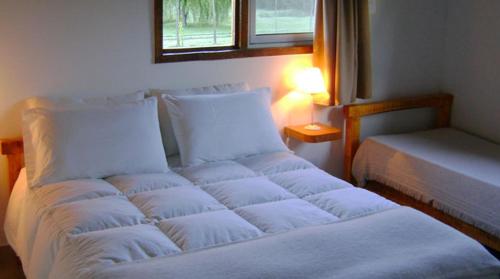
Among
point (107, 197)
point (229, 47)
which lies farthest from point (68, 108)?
point (229, 47)

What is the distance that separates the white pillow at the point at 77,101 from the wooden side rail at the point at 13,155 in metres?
0.20

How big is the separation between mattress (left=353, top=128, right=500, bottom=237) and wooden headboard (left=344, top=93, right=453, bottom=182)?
74 mm

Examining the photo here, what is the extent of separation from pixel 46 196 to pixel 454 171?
7.20ft

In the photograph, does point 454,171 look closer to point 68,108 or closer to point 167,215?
point 167,215

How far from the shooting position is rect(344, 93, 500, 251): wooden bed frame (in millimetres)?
3953

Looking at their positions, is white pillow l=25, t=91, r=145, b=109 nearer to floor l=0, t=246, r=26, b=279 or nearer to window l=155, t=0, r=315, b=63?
window l=155, t=0, r=315, b=63

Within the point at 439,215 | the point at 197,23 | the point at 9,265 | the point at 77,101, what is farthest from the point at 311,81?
the point at 9,265

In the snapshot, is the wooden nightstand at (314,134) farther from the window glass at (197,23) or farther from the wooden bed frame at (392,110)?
the window glass at (197,23)

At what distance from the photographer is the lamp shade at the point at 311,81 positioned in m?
4.02

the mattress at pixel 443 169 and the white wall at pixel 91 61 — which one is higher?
the white wall at pixel 91 61

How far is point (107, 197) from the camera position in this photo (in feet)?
9.71

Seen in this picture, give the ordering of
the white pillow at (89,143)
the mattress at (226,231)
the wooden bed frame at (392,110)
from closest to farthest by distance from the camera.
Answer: the mattress at (226,231) < the white pillow at (89,143) < the wooden bed frame at (392,110)

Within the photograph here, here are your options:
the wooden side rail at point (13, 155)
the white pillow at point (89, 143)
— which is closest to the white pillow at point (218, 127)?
the white pillow at point (89, 143)

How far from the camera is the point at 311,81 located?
158 inches
